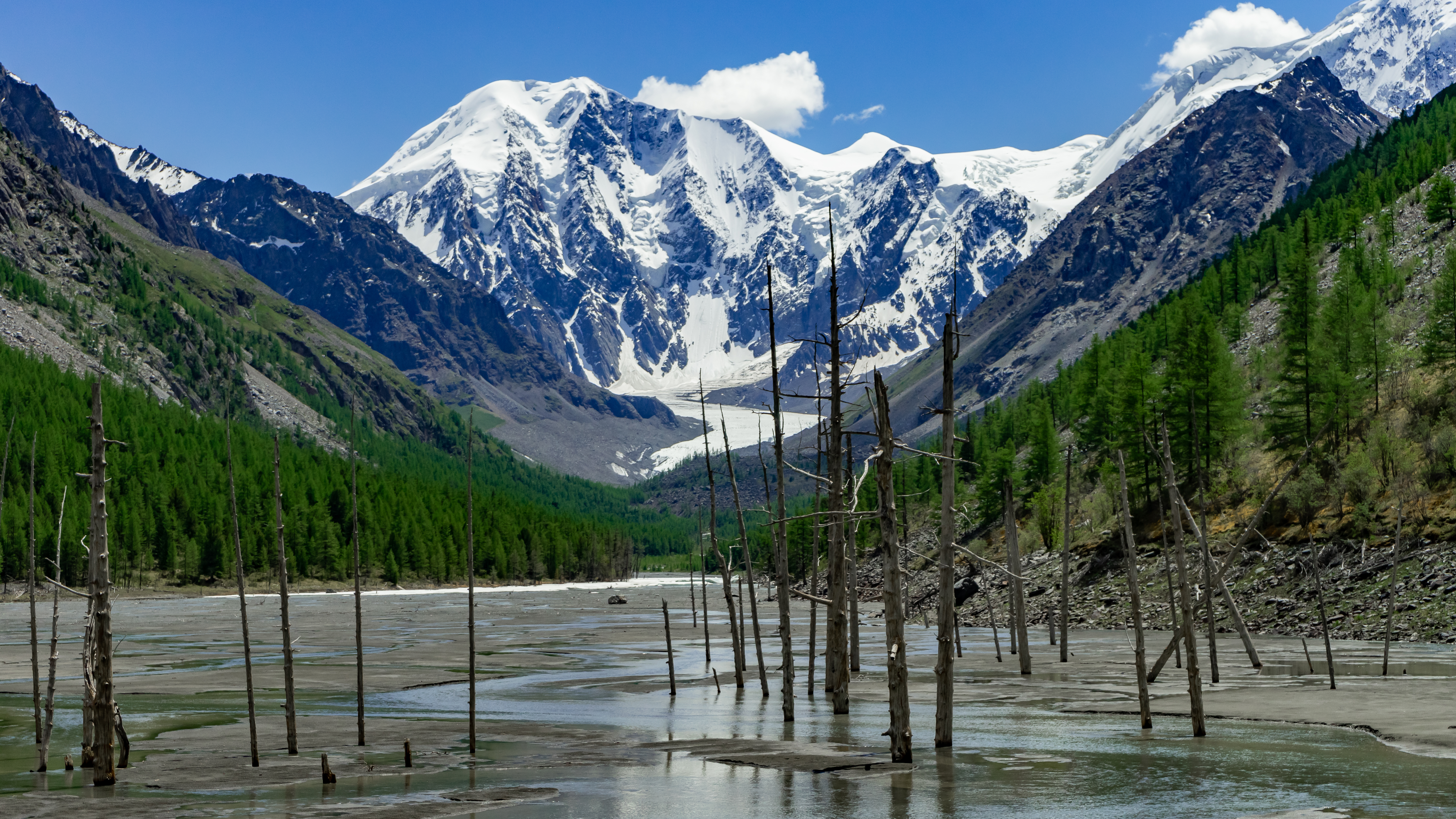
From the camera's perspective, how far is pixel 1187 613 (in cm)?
2800

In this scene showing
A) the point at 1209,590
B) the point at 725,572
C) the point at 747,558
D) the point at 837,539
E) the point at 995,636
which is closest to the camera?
the point at 837,539

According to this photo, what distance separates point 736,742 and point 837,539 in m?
6.69

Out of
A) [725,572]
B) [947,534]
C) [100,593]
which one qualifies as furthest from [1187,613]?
[100,593]

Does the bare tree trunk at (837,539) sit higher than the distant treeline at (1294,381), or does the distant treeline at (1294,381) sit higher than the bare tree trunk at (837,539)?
the distant treeline at (1294,381)

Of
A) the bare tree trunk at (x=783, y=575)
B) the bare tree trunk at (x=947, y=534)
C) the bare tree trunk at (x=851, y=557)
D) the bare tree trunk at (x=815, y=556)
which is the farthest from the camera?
the bare tree trunk at (x=815, y=556)

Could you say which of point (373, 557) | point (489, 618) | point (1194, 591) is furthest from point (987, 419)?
point (1194, 591)

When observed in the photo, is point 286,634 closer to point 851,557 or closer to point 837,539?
point 837,539

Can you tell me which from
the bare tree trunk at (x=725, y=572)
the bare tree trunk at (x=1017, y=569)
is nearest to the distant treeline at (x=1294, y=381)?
the bare tree trunk at (x=1017, y=569)

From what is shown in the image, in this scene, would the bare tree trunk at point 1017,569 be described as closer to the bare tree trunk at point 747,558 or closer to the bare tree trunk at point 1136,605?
the bare tree trunk at point 747,558

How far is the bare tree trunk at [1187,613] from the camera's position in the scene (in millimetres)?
27438

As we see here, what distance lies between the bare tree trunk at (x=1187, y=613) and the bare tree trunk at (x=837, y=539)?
8058 millimetres

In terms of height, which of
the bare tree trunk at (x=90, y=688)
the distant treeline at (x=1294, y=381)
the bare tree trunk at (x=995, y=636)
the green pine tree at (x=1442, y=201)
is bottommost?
the bare tree trunk at (x=995, y=636)

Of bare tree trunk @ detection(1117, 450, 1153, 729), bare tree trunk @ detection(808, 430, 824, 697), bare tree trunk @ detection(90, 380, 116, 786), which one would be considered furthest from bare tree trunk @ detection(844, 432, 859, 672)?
bare tree trunk @ detection(90, 380, 116, 786)

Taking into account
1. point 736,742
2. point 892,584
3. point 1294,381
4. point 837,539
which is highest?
point 1294,381
